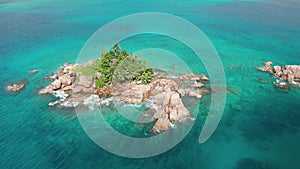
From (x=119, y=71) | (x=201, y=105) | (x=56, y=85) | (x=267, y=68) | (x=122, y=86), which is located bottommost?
(x=201, y=105)

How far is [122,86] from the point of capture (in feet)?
173

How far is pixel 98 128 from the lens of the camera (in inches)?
1613

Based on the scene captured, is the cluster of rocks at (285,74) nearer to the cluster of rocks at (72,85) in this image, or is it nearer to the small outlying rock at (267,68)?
the small outlying rock at (267,68)

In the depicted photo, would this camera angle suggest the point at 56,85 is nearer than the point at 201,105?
No

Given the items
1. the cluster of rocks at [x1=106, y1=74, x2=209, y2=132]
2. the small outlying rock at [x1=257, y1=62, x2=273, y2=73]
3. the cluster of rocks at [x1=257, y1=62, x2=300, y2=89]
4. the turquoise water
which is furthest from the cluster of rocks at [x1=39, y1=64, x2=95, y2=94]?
the small outlying rock at [x1=257, y1=62, x2=273, y2=73]

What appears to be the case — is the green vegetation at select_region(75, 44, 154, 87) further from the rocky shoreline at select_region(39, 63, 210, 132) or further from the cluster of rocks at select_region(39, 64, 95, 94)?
the cluster of rocks at select_region(39, 64, 95, 94)

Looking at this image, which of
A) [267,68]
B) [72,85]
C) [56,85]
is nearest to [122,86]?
[72,85]

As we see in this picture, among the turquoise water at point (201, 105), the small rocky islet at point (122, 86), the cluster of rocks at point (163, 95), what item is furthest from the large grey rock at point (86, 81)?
the turquoise water at point (201, 105)

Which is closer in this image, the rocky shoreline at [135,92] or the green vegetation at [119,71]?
the rocky shoreline at [135,92]

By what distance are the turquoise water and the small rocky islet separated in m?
3.89

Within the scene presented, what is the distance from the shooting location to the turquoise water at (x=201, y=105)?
35.0 meters

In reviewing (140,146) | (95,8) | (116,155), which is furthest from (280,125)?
(95,8)

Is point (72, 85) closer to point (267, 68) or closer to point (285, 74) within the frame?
point (267, 68)

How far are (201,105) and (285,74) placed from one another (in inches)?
1007
